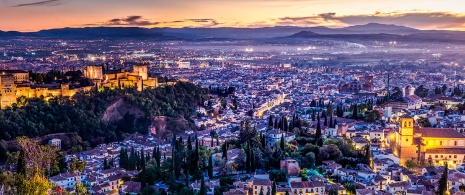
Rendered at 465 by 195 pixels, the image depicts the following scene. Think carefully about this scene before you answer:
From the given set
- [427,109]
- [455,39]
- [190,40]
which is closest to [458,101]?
[427,109]

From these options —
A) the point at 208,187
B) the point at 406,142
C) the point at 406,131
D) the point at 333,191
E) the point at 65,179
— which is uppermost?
the point at 406,131

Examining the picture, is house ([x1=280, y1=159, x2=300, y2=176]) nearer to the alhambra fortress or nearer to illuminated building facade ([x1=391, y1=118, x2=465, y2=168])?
illuminated building facade ([x1=391, y1=118, x2=465, y2=168])

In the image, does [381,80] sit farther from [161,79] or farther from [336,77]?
[161,79]

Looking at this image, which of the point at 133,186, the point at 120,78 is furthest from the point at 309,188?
the point at 120,78

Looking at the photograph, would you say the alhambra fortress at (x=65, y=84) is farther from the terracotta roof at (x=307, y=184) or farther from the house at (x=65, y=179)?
the terracotta roof at (x=307, y=184)

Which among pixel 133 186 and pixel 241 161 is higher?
pixel 241 161

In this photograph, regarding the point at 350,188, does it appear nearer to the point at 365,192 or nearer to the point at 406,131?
the point at 365,192

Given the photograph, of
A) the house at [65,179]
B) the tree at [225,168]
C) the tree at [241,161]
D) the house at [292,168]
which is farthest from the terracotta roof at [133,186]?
the house at [292,168]
